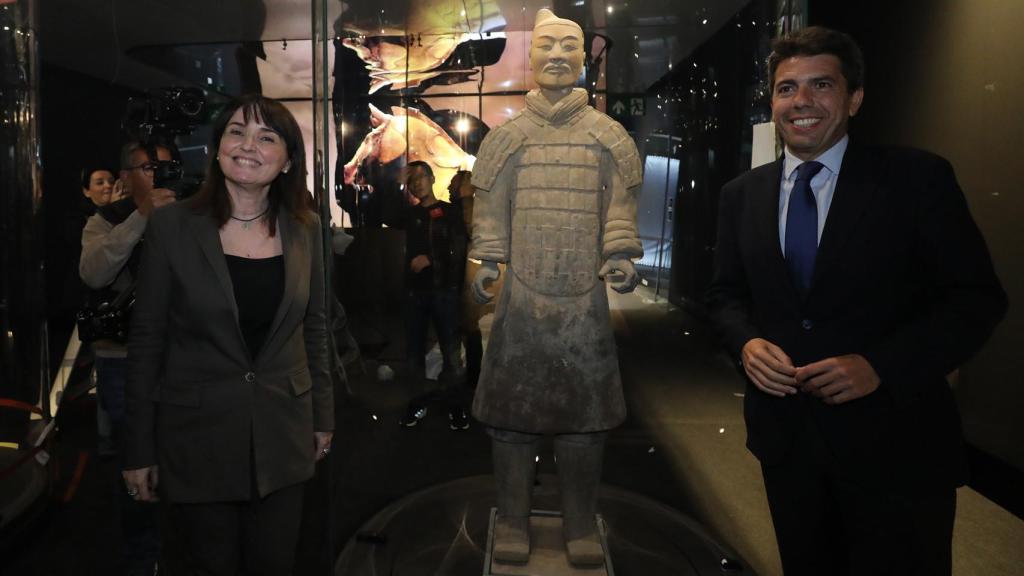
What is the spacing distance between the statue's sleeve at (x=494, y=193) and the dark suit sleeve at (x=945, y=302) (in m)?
1.48

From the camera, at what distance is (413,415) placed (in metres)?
3.70

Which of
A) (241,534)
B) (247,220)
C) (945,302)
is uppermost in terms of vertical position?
(247,220)

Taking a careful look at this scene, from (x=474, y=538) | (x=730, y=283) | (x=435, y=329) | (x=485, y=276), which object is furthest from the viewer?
(x=435, y=329)

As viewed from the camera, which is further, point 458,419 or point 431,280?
point 458,419

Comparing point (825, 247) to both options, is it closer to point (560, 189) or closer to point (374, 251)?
point (560, 189)

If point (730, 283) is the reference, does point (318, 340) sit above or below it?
below

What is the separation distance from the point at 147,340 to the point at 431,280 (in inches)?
66.6

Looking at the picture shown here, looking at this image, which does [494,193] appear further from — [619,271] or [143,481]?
[143,481]

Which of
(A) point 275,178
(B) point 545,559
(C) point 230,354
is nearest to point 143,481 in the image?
(C) point 230,354

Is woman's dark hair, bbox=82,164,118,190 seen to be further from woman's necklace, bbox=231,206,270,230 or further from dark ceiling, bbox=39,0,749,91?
woman's necklace, bbox=231,206,270,230

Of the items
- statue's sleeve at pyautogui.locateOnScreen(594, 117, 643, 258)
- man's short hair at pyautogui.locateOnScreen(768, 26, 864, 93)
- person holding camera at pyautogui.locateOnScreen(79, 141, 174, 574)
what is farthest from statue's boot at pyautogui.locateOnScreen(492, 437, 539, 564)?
man's short hair at pyautogui.locateOnScreen(768, 26, 864, 93)

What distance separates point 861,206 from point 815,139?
0.78ft

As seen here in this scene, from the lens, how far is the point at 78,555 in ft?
10.1

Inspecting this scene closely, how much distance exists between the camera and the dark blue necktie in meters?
1.81
